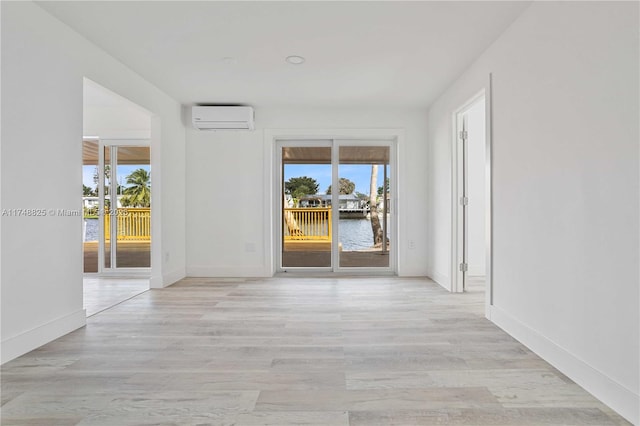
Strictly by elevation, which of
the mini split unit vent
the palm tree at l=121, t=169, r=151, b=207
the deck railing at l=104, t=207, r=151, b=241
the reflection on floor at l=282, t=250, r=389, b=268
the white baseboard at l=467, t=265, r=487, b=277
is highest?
the mini split unit vent

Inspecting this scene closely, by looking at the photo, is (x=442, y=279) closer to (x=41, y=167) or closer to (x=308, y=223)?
(x=308, y=223)

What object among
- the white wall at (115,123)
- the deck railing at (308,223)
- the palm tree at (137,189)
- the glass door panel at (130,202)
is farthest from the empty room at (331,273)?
the palm tree at (137,189)

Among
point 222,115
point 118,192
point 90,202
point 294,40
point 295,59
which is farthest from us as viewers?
point 90,202

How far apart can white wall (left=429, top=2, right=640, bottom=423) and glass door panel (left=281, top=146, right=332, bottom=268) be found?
2.65 meters

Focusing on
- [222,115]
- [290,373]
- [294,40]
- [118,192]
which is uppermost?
[294,40]

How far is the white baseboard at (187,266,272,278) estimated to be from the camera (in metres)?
4.87

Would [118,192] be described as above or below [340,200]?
above

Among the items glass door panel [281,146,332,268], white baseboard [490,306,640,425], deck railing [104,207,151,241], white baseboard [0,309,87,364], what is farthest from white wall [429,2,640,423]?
deck railing [104,207,151,241]

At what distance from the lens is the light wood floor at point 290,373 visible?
1.62 metres

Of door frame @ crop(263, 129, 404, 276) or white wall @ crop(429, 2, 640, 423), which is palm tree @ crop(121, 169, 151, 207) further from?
white wall @ crop(429, 2, 640, 423)

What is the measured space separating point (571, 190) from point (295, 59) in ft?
7.88

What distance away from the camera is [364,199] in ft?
16.9

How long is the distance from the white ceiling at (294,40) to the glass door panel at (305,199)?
119 centimetres

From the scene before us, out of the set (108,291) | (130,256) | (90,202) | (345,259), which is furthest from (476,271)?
(90,202)
